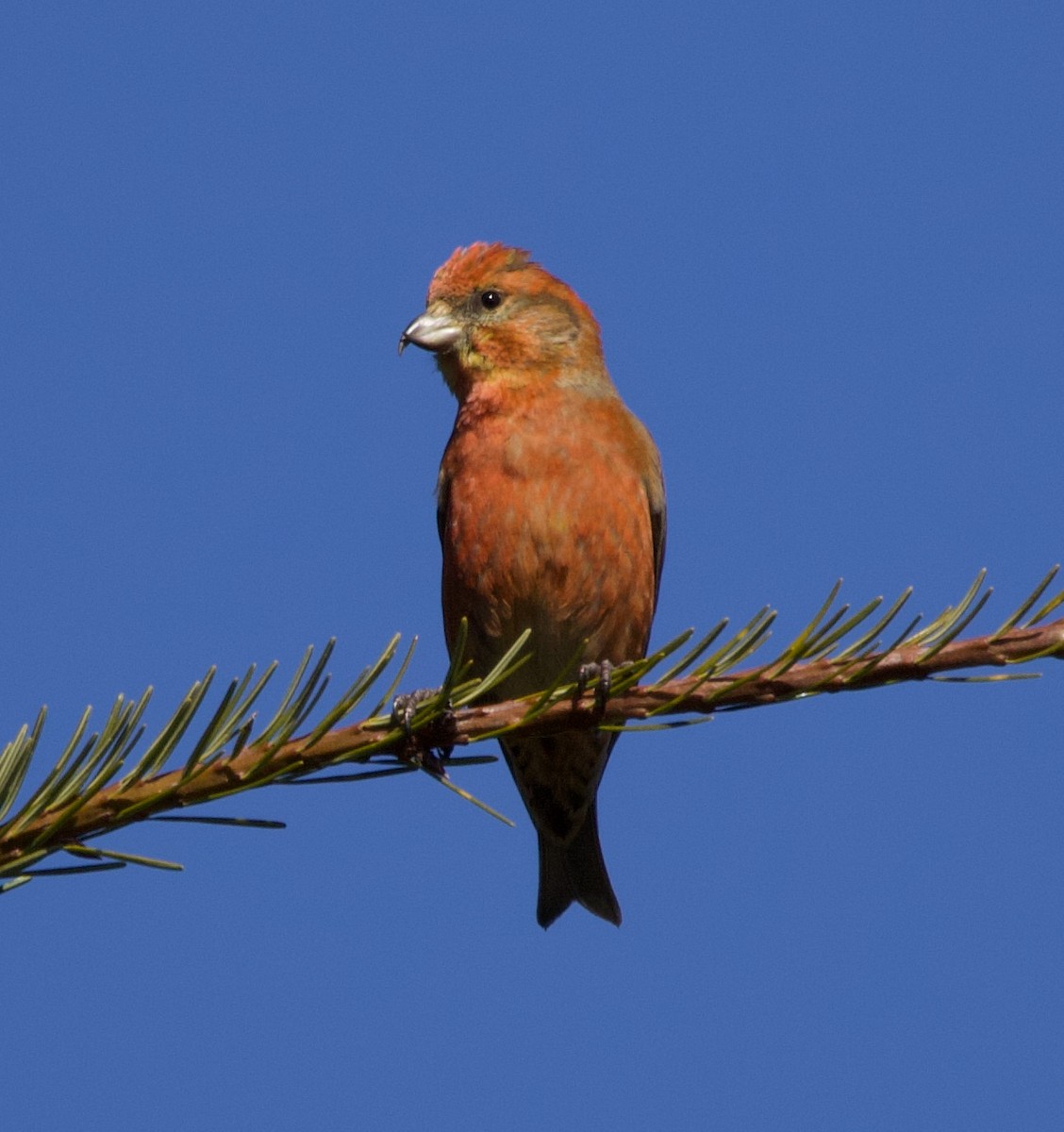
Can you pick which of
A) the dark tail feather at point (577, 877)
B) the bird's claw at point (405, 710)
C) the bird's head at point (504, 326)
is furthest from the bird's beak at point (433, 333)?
the bird's claw at point (405, 710)

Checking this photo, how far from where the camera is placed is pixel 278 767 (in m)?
2.36

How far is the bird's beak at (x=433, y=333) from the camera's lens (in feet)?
17.4

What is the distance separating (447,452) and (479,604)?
0.67m

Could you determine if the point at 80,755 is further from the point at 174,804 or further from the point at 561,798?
the point at 561,798

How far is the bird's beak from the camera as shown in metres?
5.30

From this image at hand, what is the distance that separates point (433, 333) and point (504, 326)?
257 mm

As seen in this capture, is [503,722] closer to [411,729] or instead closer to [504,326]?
[411,729]

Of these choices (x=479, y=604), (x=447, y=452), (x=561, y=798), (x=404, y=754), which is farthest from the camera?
(x=561, y=798)

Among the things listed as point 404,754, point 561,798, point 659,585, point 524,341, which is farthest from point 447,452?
point 404,754

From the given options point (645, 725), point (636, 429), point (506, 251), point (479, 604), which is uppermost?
point (506, 251)

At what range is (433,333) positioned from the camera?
5.33 metres

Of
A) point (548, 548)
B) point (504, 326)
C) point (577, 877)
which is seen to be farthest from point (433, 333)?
point (577, 877)

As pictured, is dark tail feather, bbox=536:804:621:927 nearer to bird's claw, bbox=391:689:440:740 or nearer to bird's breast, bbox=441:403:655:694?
bird's breast, bbox=441:403:655:694

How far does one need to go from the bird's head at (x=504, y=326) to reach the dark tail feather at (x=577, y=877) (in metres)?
1.63
